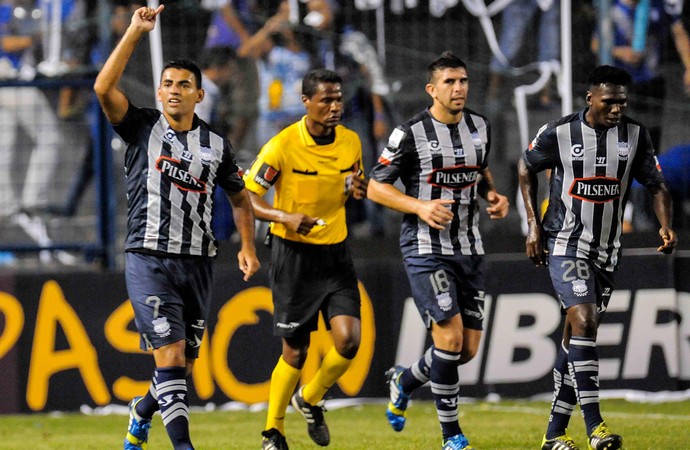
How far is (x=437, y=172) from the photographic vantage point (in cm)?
783

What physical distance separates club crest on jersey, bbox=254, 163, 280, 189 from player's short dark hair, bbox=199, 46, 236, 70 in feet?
13.2

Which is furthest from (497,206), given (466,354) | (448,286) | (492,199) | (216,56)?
(216,56)

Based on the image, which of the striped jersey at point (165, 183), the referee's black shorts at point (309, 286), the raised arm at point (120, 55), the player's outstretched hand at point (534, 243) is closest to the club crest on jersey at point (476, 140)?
the player's outstretched hand at point (534, 243)

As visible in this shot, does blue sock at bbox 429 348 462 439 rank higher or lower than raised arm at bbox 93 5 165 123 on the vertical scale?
lower

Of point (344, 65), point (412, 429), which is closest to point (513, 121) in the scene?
point (344, 65)

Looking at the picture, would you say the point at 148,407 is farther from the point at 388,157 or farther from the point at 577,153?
the point at 577,153

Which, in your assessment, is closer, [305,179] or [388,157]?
[388,157]

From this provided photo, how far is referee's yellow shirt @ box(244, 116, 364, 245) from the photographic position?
812 centimetres

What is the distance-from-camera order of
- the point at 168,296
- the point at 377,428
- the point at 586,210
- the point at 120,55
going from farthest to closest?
1. the point at 377,428
2. the point at 586,210
3. the point at 168,296
4. the point at 120,55

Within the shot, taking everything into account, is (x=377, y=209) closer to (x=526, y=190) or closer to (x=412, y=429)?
(x=412, y=429)

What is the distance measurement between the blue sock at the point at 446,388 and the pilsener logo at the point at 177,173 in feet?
6.09

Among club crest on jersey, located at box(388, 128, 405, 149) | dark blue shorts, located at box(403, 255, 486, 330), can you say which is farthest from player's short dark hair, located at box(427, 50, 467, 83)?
dark blue shorts, located at box(403, 255, 486, 330)

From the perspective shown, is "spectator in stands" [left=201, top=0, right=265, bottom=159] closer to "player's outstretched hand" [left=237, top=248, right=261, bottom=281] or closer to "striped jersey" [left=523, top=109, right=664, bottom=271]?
"player's outstretched hand" [left=237, top=248, right=261, bottom=281]

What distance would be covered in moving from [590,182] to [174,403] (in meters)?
2.77
